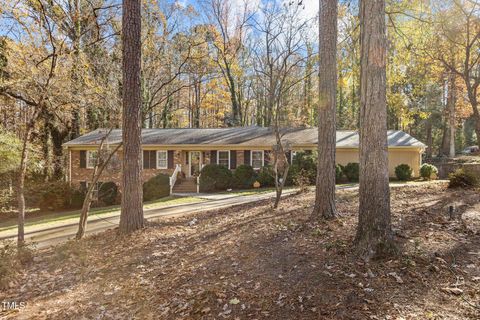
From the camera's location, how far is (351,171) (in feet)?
59.0

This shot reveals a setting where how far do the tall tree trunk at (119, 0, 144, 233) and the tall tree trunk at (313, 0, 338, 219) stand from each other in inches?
152

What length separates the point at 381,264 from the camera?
378 centimetres

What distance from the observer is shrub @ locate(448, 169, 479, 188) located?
9406mm

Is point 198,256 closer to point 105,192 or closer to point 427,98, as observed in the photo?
point 105,192

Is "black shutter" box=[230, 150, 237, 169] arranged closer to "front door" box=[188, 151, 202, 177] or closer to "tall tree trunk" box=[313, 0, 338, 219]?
"front door" box=[188, 151, 202, 177]

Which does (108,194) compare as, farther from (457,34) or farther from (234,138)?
(457,34)

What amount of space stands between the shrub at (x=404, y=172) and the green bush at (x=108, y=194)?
16976 millimetres

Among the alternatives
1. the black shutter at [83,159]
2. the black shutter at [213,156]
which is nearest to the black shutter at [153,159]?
the black shutter at [213,156]

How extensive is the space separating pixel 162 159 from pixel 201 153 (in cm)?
261

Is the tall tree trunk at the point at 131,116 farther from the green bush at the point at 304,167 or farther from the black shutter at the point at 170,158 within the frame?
the black shutter at the point at 170,158

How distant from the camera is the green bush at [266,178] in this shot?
17641mm

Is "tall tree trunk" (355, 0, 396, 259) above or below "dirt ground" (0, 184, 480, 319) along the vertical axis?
above

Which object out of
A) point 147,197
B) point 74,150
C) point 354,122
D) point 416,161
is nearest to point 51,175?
point 74,150

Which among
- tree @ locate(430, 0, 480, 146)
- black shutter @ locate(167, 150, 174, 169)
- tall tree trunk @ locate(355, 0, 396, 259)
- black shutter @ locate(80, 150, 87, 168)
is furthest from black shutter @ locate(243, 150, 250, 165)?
tall tree trunk @ locate(355, 0, 396, 259)
